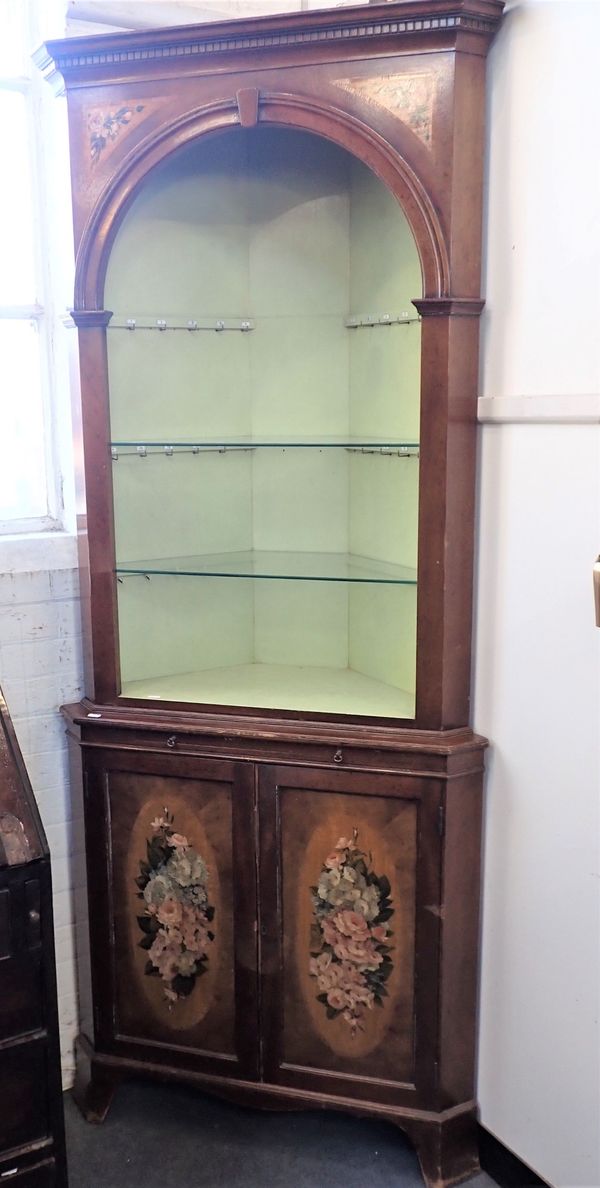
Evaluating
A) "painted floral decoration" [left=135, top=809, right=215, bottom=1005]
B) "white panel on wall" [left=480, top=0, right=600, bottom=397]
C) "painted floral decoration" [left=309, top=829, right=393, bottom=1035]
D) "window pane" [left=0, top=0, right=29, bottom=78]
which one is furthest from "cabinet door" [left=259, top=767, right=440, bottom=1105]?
"window pane" [left=0, top=0, right=29, bottom=78]


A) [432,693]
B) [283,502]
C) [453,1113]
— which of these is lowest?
[453,1113]

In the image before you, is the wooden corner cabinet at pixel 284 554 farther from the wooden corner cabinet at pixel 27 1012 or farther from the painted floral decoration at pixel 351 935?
the wooden corner cabinet at pixel 27 1012

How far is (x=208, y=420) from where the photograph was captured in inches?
99.5

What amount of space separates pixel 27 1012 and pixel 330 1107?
0.80m

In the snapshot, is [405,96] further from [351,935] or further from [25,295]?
[351,935]

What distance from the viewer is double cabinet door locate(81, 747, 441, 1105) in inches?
84.0

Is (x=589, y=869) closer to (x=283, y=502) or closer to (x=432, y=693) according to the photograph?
(x=432, y=693)

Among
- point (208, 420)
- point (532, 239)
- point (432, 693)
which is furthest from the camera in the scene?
point (208, 420)

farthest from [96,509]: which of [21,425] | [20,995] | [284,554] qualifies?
[20,995]

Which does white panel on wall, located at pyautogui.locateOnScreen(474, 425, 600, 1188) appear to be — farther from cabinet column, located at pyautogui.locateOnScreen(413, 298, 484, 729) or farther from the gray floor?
the gray floor

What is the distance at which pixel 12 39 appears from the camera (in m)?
2.33

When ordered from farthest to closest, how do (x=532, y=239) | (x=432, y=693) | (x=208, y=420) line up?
(x=208, y=420) < (x=432, y=693) < (x=532, y=239)

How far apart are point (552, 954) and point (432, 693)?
1.80 ft

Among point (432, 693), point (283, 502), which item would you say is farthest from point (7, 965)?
point (283, 502)
